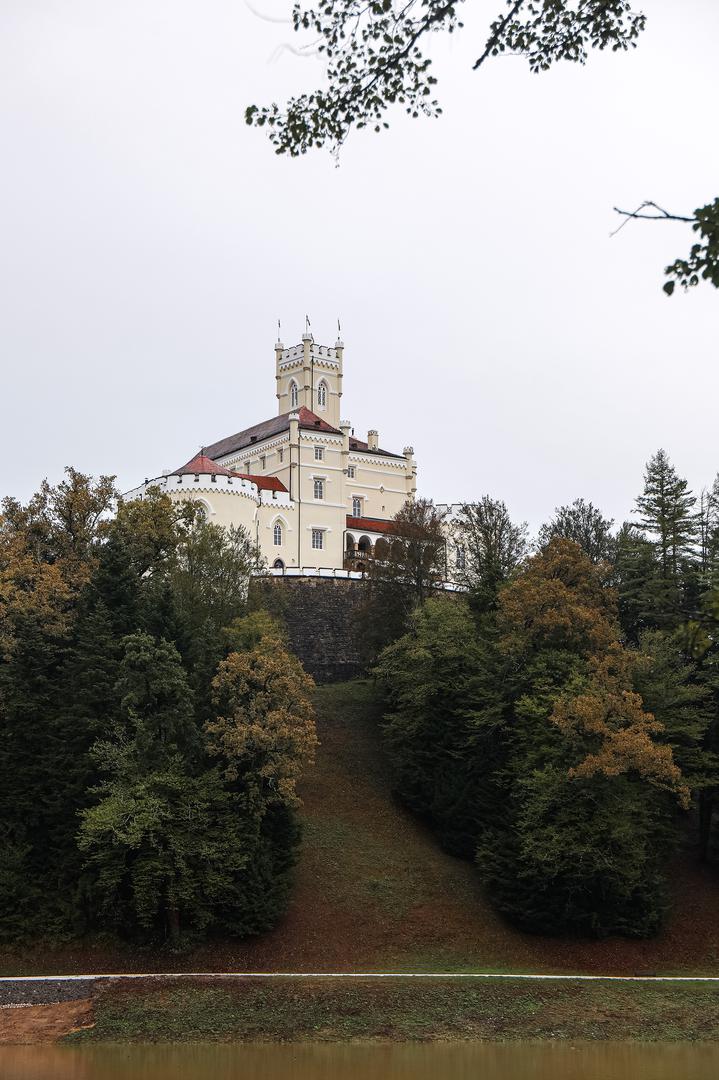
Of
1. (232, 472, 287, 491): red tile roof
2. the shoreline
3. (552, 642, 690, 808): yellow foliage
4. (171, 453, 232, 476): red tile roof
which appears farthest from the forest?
(232, 472, 287, 491): red tile roof

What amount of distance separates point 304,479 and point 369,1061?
1843 inches

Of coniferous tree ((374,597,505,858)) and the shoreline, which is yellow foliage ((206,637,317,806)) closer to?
coniferous tree ((374,597,505,858))

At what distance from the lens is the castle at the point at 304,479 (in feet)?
198

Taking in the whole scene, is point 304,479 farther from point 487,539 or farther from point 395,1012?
point 395,1012

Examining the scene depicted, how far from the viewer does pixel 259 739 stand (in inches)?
1414

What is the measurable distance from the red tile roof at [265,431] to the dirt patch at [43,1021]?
153 feet

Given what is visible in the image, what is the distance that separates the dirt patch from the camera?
25.9 m

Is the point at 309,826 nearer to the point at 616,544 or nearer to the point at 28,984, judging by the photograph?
the point at 28,984

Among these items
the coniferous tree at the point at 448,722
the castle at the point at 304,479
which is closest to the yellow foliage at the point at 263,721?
the coniferous tree at the point at 448,722

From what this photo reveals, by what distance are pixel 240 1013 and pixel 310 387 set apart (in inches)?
2159

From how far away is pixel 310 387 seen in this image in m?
78.2

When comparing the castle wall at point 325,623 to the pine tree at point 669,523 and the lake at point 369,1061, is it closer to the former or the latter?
the pine tree at point 669,523

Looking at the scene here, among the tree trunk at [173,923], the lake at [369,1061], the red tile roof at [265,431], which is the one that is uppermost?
the red tile roof at [265,431]

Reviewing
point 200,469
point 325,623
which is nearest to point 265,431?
point 200,469
